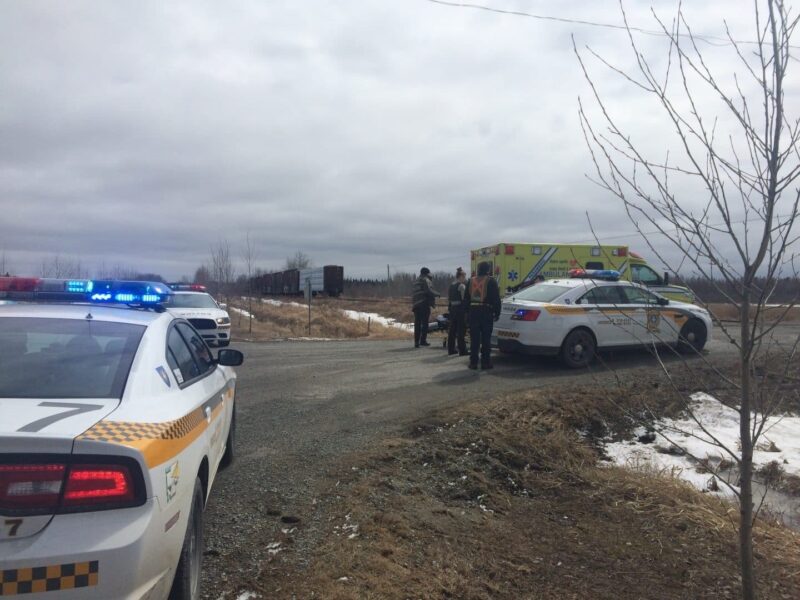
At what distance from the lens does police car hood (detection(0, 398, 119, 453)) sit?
2088mm

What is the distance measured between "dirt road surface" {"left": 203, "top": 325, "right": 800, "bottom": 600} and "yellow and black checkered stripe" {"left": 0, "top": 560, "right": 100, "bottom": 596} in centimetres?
131

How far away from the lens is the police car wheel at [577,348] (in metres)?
10.1

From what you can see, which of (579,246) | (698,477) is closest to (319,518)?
(698,477)

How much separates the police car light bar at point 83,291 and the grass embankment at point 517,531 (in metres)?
Answer: 2.00

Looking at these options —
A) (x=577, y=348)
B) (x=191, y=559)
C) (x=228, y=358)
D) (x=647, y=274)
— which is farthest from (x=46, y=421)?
(x=647, y=274)

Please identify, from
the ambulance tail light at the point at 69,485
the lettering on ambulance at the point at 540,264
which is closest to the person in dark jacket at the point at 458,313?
the lettering on ambulance at the point at 540,264

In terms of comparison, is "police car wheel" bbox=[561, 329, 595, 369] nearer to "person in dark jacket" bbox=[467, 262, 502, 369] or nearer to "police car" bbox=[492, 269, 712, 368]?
"police car" bbox=[492, 269, 712, 368]

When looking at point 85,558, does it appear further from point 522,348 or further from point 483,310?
point 522,348

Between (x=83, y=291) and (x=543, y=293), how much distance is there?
804 cm

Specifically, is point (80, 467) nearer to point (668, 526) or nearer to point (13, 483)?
point (13, 483)

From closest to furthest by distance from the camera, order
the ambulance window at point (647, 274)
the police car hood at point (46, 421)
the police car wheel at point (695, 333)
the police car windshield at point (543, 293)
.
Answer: the police car hood at point (46, 421), the police car windshield at point (543, 293), the police car wheel at point (695, 333), the ambulance window at point (647, 274)

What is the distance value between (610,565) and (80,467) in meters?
3.02

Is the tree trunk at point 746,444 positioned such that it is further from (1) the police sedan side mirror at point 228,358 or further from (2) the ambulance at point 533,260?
(2) the ambulance at point 533,260

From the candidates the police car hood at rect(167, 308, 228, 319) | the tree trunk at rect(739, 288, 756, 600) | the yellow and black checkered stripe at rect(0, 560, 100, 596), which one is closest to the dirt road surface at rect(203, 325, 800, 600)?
the yellow and black checkered stripe at rect(0, 560, 100, 596)
